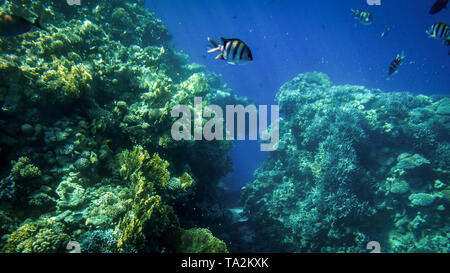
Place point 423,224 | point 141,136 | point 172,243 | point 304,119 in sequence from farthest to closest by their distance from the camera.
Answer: point 304,119 → point 423,224 → point 141,136 → point 172,243

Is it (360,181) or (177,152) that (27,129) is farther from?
(360,181)

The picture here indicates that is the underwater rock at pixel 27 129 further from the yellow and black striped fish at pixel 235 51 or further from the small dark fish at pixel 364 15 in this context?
the small dark fish at pixel 364 15

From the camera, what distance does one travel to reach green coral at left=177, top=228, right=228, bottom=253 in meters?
3.45

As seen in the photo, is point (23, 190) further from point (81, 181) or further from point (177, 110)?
point (177, 110)

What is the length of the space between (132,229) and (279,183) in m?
9.33

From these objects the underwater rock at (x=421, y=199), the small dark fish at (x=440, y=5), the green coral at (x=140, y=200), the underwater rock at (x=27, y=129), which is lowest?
the underwater rock at (x=421, y=199)

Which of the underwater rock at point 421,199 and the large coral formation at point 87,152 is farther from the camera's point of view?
the underwater rock at point 421,199

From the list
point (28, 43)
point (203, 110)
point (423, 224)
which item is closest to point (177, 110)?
point (203, 110)

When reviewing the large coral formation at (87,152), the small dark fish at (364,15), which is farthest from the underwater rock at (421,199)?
the large coral formation at (87,152)

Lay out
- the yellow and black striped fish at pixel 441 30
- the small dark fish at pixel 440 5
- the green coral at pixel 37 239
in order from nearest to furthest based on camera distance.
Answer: the green coral at pixel 37 239 → the small dark fish at pixel 440 5 → the yellow and black striped fish at pixel 441 30

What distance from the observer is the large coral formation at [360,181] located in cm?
788

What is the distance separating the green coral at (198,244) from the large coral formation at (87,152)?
14 cm

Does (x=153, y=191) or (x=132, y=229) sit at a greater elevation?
(x=153, y=191)

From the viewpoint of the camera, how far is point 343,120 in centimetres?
966
